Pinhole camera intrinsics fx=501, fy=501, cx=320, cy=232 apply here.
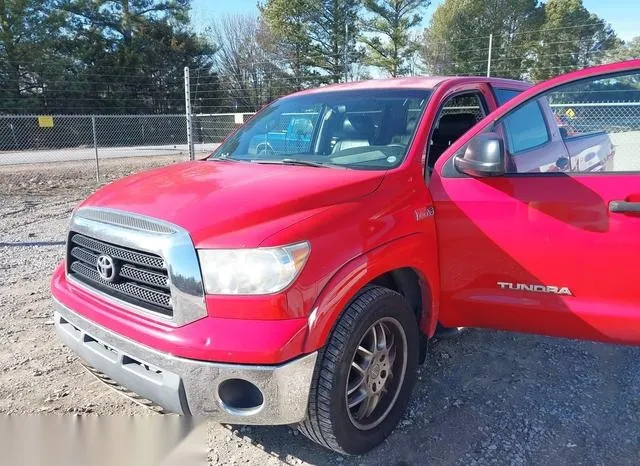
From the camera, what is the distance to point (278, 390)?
2.06 meters

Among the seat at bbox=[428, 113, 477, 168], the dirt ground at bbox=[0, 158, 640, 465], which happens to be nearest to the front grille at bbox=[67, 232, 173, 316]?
the dirt ground at bbox=[0, 158, 640, 465]

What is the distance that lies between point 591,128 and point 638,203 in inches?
40.4

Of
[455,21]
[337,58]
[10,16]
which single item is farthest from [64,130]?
[455,21]

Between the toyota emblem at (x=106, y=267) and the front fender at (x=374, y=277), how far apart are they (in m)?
1.00

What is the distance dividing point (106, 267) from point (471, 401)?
2189 mm

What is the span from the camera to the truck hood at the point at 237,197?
2.14 meters

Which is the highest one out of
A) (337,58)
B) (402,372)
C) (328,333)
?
(337,58)

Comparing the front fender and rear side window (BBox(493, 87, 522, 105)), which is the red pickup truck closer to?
the front fender

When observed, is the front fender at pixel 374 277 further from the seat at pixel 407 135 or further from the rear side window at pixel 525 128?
the rear side window at pixel 525 128

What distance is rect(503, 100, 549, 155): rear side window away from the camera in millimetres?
2969

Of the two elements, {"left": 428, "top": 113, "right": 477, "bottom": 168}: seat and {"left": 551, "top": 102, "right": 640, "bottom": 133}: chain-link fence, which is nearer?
{"left": 551, "top": 102, "right": 640, "bottom": 133}: chain-link fence

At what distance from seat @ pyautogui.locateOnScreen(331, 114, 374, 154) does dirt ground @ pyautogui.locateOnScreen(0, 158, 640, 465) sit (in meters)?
1.57

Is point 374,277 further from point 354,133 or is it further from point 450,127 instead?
point 450,127

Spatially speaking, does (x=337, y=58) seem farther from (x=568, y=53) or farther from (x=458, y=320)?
(x=458, y=320)
